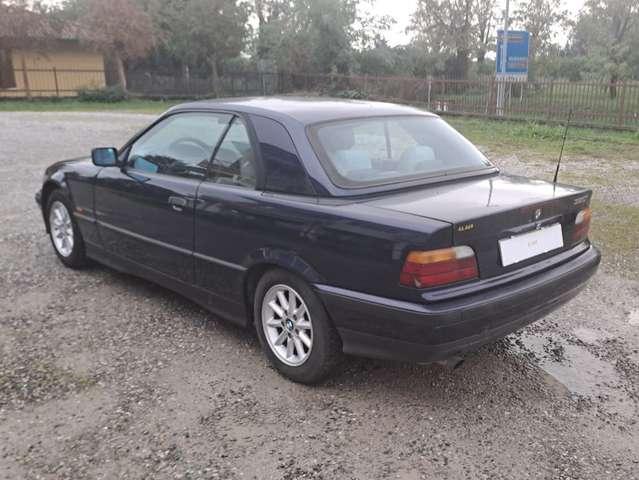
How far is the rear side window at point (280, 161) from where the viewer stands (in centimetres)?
334

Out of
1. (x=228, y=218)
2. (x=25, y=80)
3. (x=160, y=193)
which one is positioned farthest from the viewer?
(x=25, y=80)

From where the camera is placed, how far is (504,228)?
3068 mm

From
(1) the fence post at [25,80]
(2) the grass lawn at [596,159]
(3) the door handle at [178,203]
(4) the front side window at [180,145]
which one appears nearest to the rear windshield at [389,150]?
(4) the front side window at [180,145]

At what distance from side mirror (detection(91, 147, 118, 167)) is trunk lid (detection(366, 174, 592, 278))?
2.35 m

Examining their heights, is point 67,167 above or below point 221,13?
below

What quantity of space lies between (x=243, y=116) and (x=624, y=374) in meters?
2.71

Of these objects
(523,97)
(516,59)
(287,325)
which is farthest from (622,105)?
(287,325)

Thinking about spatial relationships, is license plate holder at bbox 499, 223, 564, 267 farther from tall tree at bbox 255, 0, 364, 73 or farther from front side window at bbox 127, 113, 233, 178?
tall tree at bbox 255, 0, 364, 73

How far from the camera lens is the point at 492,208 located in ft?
10.1

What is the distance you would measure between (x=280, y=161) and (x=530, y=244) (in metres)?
1.41

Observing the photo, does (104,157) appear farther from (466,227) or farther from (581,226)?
(581,226)

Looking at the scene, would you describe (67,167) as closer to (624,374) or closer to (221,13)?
(624,374)

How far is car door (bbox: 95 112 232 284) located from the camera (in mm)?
3977

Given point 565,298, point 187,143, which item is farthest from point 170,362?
point 565,298
